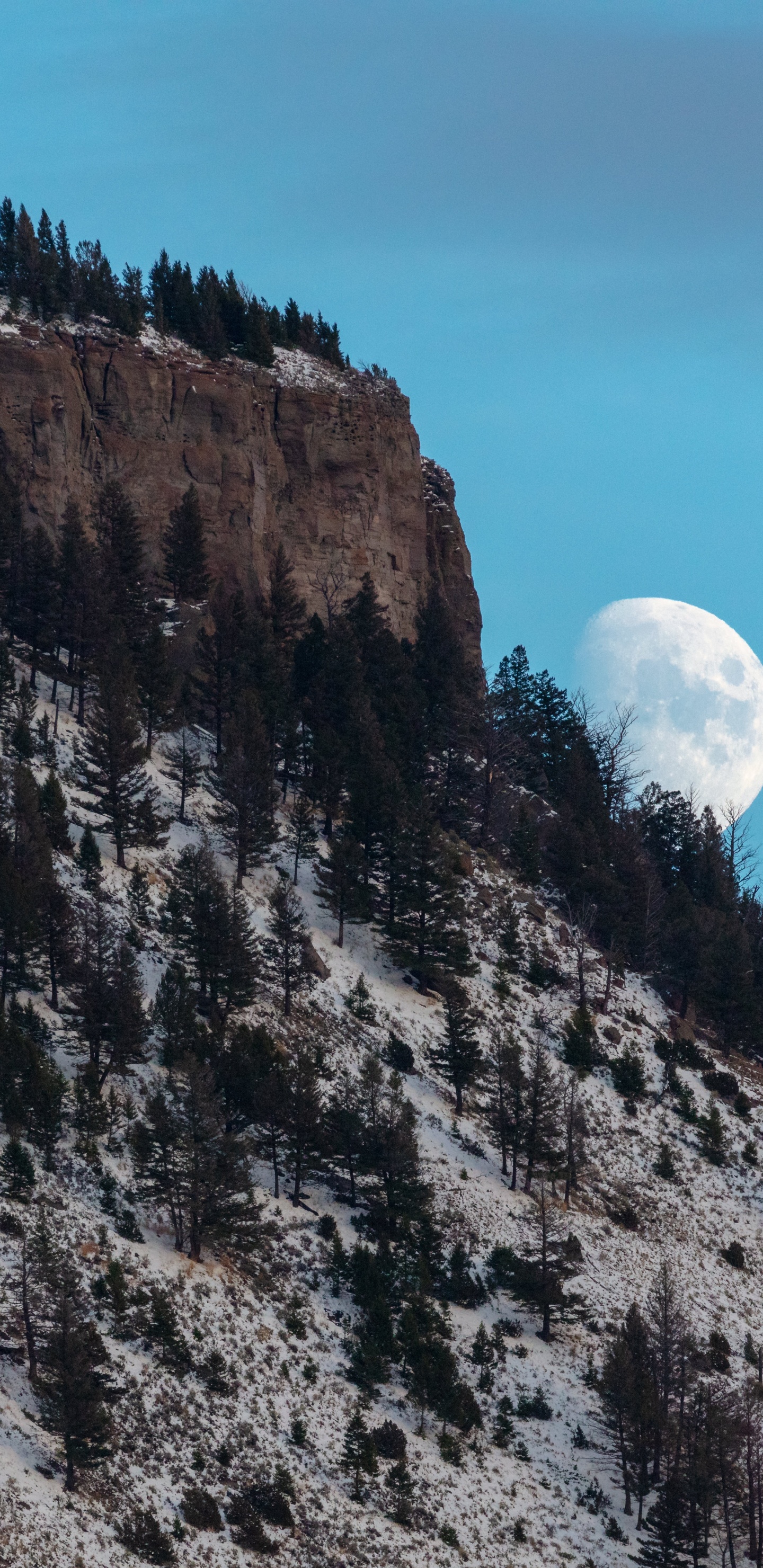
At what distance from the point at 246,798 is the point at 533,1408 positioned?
87.7ft

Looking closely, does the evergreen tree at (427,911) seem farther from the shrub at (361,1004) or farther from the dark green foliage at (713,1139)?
the dark green foliage at (713,1139)

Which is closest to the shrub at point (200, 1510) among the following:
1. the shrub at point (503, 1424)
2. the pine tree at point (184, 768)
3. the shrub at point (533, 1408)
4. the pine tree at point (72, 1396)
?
the pine tree at point (72, 1396)

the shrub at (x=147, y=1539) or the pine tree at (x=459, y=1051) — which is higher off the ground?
the pine tree at (x=459, y=1051)

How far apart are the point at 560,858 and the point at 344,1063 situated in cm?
2368

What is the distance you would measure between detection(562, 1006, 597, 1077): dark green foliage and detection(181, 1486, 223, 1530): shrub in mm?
29676

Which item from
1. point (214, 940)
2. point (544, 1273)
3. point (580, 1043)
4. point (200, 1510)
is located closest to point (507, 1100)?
point (544, 1273)

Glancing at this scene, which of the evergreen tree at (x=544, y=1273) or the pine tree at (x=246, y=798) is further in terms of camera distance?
the pine tree at (x=246, y=798)

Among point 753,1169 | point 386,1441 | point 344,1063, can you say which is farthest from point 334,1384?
point 753,1169

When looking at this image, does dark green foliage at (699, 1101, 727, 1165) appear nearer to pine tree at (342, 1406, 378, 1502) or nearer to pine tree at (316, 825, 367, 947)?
pine tree at (316, 825, 367, 947)

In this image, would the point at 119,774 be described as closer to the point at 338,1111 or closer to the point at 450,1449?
the point at 338,1111

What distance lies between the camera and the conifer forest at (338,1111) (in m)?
38.7

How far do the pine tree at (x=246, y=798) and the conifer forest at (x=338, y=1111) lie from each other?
0.29 meters

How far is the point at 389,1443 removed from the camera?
136 feet

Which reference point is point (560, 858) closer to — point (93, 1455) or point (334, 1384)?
point (334, 1384)
